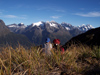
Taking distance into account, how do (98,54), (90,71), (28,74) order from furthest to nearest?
(98,54) < (90,71) < (28,74)

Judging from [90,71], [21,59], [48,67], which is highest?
[21,59]

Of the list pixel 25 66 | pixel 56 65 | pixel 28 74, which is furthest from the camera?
pixel 56 65

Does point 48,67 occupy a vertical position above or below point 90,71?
above

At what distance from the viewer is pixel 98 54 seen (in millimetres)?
5684

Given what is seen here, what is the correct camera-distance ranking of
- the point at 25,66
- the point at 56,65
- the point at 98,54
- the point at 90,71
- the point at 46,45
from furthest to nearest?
1. the point at 46,45
2. the point at 98,54
3. the point at 56,65
4. the point at 90,71
5. the point at 25,66

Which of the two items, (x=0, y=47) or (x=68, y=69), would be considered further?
(x=0, y=47)

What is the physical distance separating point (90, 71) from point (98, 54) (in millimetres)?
2129

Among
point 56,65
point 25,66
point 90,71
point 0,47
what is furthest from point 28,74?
point 0,47

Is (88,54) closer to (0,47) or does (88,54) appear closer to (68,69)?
(68,69)

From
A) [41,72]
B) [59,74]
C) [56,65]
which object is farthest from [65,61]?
[41,72]

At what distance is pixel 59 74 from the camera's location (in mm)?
3682

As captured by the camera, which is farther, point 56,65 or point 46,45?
point 46,45

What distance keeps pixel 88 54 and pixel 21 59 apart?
13.1 ft

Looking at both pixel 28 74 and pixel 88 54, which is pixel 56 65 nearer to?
pixel 28 74
